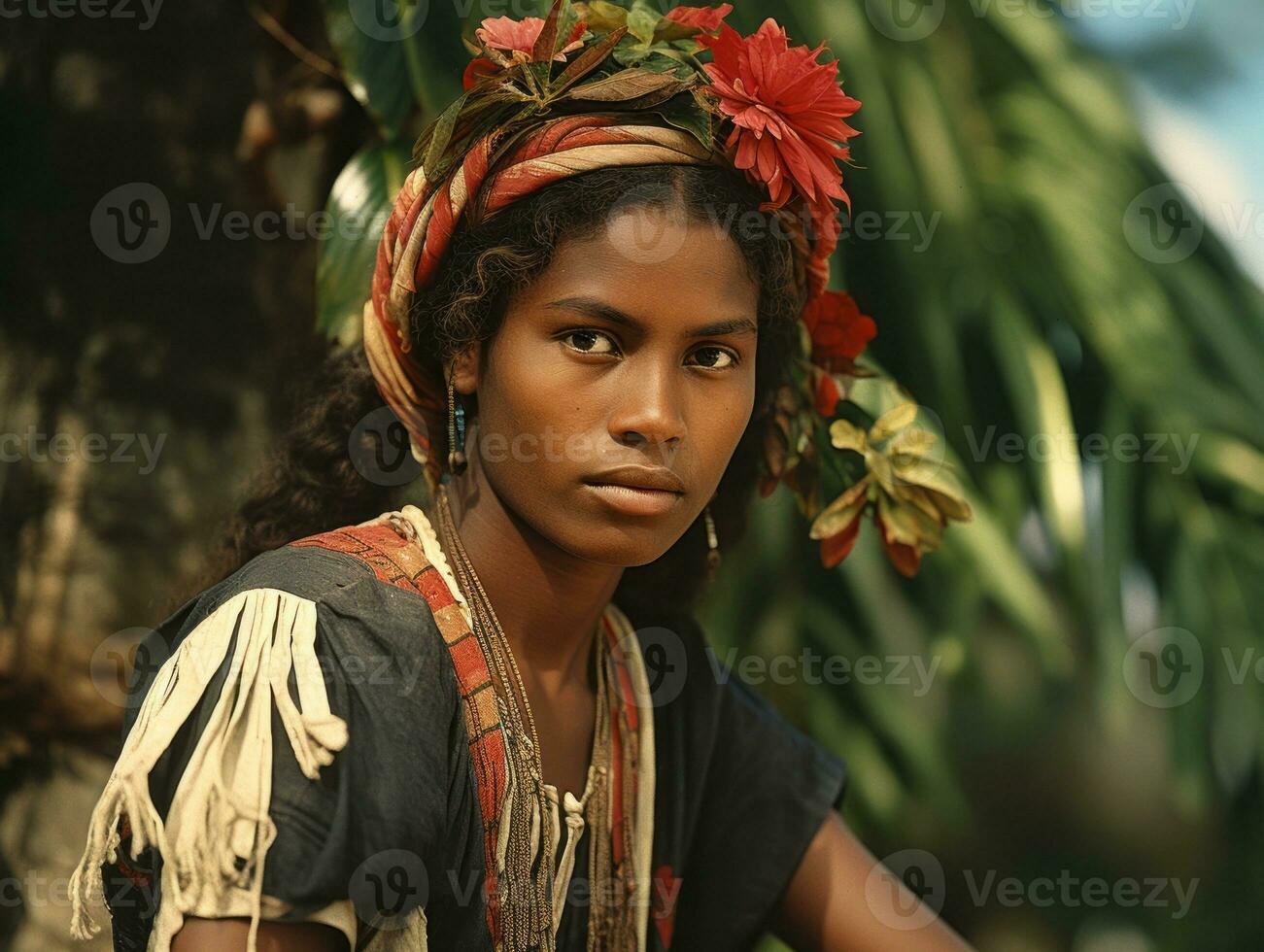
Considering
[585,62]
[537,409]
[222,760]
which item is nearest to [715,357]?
[537,409]

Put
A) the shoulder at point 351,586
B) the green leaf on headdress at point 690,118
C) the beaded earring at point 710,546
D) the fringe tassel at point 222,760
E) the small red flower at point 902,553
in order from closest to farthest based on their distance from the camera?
1. the fringe tassel at point 222,760
2. the shoulder at point 351,586
3. the green leaf on headdress at point 690,118
4. the beaded earring at point 710,546
5. the small red flower at point 902,553

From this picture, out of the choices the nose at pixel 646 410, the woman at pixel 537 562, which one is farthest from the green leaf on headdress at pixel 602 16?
the nose at pixel 646 410

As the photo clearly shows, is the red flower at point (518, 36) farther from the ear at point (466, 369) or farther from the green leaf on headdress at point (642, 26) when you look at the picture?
the ear at point (466, 369)

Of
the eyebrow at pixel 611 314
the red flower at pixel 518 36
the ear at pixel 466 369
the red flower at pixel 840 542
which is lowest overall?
the red flower at pixel 840 542

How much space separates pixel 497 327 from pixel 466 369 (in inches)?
2.5

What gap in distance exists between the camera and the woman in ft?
3.45

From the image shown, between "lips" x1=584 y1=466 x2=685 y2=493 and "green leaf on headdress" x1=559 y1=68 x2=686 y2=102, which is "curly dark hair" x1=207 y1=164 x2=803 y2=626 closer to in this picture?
"green leaf on headdress" x1=559 y1=68 x2=686 y2=102

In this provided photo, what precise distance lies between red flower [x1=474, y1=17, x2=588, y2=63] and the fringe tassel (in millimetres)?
501

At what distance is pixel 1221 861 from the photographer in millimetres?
1867

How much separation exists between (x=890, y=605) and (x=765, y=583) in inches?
6.4

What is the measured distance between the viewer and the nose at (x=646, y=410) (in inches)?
46.1

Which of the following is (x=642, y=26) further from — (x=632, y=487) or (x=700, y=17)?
(x=632, y=487)

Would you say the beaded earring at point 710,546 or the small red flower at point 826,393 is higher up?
the small red flower at point 826,393

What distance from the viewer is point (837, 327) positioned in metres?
1.46
